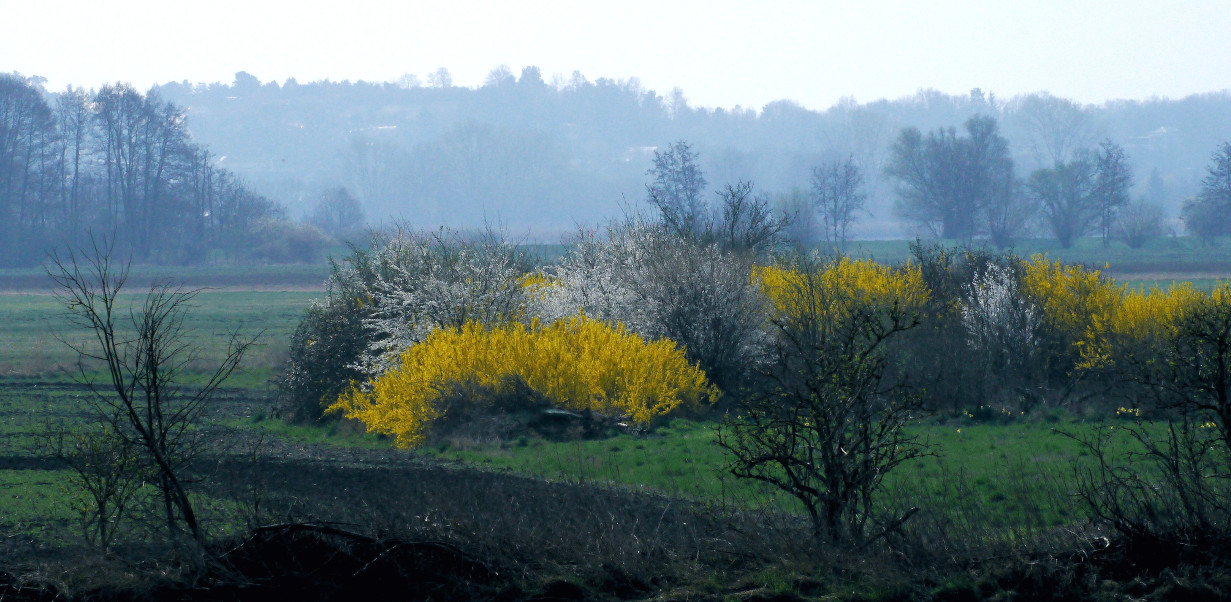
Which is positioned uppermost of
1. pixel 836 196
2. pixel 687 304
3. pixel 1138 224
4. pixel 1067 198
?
pixel 836 196

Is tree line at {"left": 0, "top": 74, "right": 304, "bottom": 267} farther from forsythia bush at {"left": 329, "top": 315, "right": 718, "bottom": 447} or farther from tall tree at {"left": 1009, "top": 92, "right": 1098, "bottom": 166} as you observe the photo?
tall tree at {"left": 1009, "top": 92, "right": 1098, "bottom": 166}

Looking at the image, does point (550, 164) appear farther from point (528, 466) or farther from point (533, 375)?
point (528, 466)

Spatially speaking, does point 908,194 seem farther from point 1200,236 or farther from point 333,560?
point 333,560

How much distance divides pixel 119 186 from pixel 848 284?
70.7 metres

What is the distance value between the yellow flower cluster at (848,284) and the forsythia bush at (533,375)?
5.62 metres

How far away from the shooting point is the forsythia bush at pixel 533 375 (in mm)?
20547

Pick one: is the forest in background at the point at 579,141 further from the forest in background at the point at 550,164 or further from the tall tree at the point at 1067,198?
the tall tree at the point at 1067,198

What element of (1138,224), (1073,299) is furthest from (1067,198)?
(1073,299)

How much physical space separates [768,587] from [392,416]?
1400 centimetres

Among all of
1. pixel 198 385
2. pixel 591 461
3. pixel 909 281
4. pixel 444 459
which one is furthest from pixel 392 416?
pixel 909 281

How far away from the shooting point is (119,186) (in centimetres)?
8094

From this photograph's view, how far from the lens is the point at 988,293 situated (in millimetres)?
25156

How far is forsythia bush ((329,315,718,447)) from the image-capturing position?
809 inches

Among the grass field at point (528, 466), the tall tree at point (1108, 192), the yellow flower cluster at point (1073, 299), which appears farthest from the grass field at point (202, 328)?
the tall tree at point (1108, 192)
